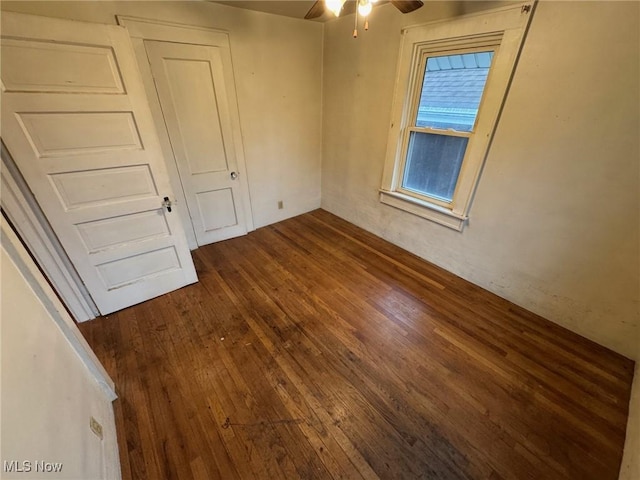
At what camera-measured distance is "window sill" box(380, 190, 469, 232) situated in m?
2.50

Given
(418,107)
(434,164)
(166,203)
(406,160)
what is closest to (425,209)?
(434,164)

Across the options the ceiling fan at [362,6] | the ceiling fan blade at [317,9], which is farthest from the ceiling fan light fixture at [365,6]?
the ceiling fan blade at [317,9]

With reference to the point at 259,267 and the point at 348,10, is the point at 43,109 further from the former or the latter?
the point at 348,10

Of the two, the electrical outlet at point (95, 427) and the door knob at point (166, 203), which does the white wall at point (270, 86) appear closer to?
the door knob at point (166, 203)

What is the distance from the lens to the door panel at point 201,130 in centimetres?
237

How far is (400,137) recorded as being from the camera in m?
2.73

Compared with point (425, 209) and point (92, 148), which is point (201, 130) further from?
point (425, 209)

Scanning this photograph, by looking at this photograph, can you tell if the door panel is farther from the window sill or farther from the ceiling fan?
the window sill

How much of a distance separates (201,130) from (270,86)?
3.19 ft

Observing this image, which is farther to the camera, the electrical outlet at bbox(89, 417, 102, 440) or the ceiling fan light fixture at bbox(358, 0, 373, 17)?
the ceiling fan light fixture at bbox(358, 0, 373, 17)

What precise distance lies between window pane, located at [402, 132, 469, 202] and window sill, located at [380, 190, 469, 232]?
0.43 ft

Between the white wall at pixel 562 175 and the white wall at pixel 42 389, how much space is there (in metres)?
2.94

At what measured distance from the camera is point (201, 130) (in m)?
2.69

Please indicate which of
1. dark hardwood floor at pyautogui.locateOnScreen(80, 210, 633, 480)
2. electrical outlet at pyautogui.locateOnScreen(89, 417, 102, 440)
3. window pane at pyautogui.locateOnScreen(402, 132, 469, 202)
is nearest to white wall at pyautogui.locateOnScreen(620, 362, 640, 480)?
dark hardwood floor at pyautogui.locateOnScreen(80, 210, 633, 480)
